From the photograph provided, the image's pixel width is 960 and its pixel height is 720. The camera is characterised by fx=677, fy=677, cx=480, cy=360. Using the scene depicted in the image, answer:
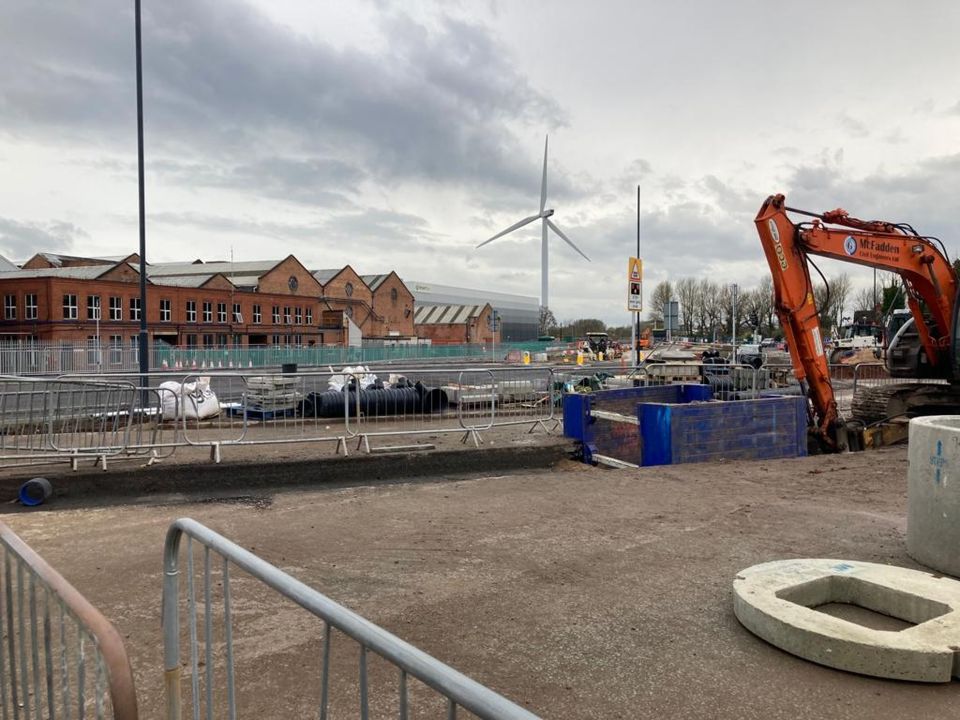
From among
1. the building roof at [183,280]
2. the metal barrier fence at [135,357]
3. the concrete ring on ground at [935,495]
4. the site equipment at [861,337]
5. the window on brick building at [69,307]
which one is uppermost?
the building roof at [183,280]

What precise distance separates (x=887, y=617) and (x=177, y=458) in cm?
915

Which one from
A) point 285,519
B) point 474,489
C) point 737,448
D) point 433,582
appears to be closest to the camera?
point 433,582

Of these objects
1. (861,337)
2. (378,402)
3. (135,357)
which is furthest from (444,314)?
(378,402)

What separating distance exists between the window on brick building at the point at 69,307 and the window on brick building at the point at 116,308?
10.1ft

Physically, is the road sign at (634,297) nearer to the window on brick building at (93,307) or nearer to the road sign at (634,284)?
the road sign at (634,284)

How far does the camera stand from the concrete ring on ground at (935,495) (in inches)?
204

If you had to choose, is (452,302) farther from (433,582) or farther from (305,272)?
(433,582)

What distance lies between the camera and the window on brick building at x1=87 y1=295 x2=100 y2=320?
50.4 metres

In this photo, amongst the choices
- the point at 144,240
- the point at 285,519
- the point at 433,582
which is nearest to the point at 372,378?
the point at 144,240

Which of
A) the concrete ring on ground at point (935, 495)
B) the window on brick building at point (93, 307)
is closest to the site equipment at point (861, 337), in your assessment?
the concrete ring on ground at point (935, 495)

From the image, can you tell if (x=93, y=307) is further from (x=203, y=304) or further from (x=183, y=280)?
(x=183, y=280)

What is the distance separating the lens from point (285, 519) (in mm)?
7137

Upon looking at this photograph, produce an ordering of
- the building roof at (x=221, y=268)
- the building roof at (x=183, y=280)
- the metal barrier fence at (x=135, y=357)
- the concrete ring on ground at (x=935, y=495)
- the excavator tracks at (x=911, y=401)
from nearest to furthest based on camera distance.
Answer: the concrete ring on ground at (x=935, y=495)
the excavator tracks at (x=911, y=401)
the metal barrier fence at (x=135, y=357)
the building roof at (x=183, y=280)
the building roof at (x=221, y=268)

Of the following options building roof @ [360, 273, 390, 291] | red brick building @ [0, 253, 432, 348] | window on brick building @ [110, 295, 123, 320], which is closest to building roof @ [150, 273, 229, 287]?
red brick building @ [0, 253, 432, 348]
